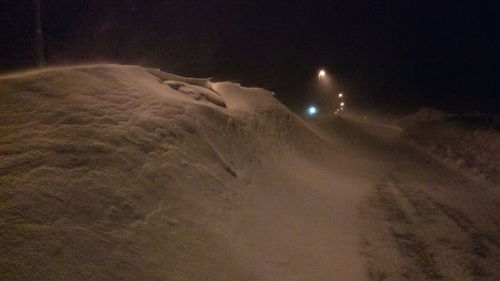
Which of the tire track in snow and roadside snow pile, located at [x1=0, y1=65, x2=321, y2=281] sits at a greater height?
roadside snow pile, located at [x1=0, y1=65, x2=321, y2=281]

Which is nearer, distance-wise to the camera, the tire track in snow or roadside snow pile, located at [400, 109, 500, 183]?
the tire track in snow

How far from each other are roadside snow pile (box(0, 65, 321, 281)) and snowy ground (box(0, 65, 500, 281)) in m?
0.02

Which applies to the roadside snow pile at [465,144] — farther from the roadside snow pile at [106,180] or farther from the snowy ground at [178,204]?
the roadside snow pile at [106,180]

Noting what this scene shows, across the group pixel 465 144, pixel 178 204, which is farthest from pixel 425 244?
pixel 465 144

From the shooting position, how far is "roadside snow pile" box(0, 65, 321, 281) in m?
3.82

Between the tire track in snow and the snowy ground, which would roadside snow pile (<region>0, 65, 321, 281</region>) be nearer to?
the snowy ground

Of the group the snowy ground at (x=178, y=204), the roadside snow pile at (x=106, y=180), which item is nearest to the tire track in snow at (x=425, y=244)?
the snowy ground at (x=178, y=204)

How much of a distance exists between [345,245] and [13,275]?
5498mm

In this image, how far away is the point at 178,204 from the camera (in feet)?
18.3

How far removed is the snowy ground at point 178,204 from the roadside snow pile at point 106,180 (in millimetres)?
18

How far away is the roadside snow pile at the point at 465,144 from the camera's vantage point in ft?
43.9

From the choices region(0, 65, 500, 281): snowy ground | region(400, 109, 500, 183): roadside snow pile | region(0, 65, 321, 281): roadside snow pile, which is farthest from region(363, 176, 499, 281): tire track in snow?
region(400, 109, 500, 183): roadside snow pile

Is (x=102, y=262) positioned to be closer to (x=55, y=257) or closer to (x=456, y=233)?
(x=55, y=257)

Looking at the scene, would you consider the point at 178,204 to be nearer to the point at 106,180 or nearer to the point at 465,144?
the point at 106,180
